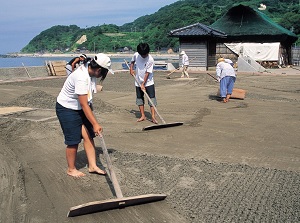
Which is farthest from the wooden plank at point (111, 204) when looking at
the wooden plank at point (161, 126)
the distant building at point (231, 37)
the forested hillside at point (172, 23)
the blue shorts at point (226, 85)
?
the forested hillside at point (172, 23)

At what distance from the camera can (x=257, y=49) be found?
2514 cm

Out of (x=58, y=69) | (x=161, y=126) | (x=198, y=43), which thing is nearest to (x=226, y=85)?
(x=161, y=126)

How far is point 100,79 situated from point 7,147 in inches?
89.5

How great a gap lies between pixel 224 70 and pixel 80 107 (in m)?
6.30

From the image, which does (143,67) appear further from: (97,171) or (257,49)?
(257,49)

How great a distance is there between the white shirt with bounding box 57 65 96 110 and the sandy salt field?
86 centimetres

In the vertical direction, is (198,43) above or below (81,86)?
above

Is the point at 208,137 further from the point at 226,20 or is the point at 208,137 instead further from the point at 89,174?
the point at 226,20

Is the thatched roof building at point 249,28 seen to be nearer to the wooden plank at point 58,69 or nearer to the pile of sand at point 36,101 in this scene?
the wooden plank at point 58,69

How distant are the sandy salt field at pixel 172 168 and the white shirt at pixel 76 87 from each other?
860 mm

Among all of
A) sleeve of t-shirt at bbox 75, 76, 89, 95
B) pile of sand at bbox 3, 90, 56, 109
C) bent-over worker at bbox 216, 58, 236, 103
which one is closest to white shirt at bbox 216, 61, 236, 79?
bent-over worker at bbox 216, 58, 236, 103

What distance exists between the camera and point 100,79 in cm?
397

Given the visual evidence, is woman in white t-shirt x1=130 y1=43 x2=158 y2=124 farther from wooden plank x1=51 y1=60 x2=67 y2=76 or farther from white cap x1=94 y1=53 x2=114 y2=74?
wooden plank x1=51 y1=60 x2=67 y2=76

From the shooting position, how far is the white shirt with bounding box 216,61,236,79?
9445 mm
